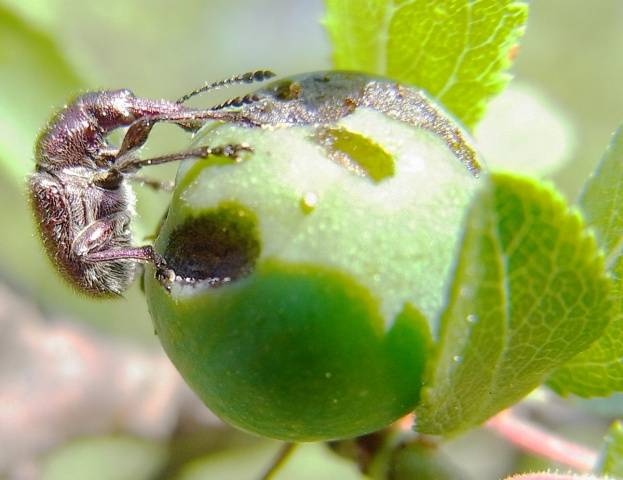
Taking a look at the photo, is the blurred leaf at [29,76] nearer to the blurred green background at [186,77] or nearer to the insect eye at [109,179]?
the blurred green background at [186,77]

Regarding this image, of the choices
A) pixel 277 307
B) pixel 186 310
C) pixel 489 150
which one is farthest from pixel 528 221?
pixel 489 150

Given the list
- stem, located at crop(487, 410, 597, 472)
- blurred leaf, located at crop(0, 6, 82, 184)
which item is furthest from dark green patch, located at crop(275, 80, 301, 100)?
blurred leaf, located at crop(0, 6, 82, 184)

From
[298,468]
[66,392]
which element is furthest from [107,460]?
[66,392]

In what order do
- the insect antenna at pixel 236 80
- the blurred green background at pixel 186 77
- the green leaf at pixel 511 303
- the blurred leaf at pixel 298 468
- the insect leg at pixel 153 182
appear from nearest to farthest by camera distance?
the green leaf at pixel 511 303
the insect antenna at pixel 236 80
the insect leg at pixel 153 182
the blurred green background at pixel 186 77
the blurred leaf at pixel 298 468

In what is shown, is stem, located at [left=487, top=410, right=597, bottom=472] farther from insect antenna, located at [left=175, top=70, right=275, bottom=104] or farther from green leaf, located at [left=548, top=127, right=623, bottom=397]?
insect antenna, located at [left=175, top=70, right=275, bottom=104]

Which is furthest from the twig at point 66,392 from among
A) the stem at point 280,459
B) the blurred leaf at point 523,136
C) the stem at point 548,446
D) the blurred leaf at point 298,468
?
the blurred leaf at point 523,136

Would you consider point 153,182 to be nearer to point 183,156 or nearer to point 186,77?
point 183,156
